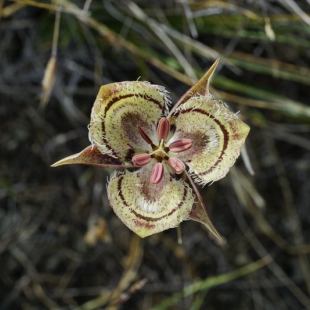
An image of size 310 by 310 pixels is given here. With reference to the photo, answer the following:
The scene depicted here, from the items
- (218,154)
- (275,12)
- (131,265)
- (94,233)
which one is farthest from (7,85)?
(218,154)

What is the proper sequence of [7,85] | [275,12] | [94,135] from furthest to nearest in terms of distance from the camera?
[7,85], [275,12], [94,135]

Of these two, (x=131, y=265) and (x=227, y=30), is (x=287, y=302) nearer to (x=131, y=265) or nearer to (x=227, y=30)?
(x=131, y=265)

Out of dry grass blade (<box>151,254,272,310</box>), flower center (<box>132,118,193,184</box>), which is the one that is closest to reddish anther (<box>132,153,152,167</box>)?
flower center (<box>132,118,193,184</box>)

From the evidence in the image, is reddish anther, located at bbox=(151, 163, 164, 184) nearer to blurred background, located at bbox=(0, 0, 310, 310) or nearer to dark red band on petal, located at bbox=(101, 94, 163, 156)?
dark red band on petal, located at bbox=(101, 94, 163, 156)

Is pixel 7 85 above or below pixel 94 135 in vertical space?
below

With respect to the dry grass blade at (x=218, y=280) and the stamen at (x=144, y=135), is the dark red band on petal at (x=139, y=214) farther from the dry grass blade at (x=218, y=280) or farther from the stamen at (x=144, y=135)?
the dry grass blade at (x=218, y=280)

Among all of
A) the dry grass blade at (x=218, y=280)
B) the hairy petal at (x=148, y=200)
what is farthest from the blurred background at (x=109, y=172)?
the hairy petal at (x=148, y=200)

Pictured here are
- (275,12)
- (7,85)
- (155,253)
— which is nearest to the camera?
(275,12)
